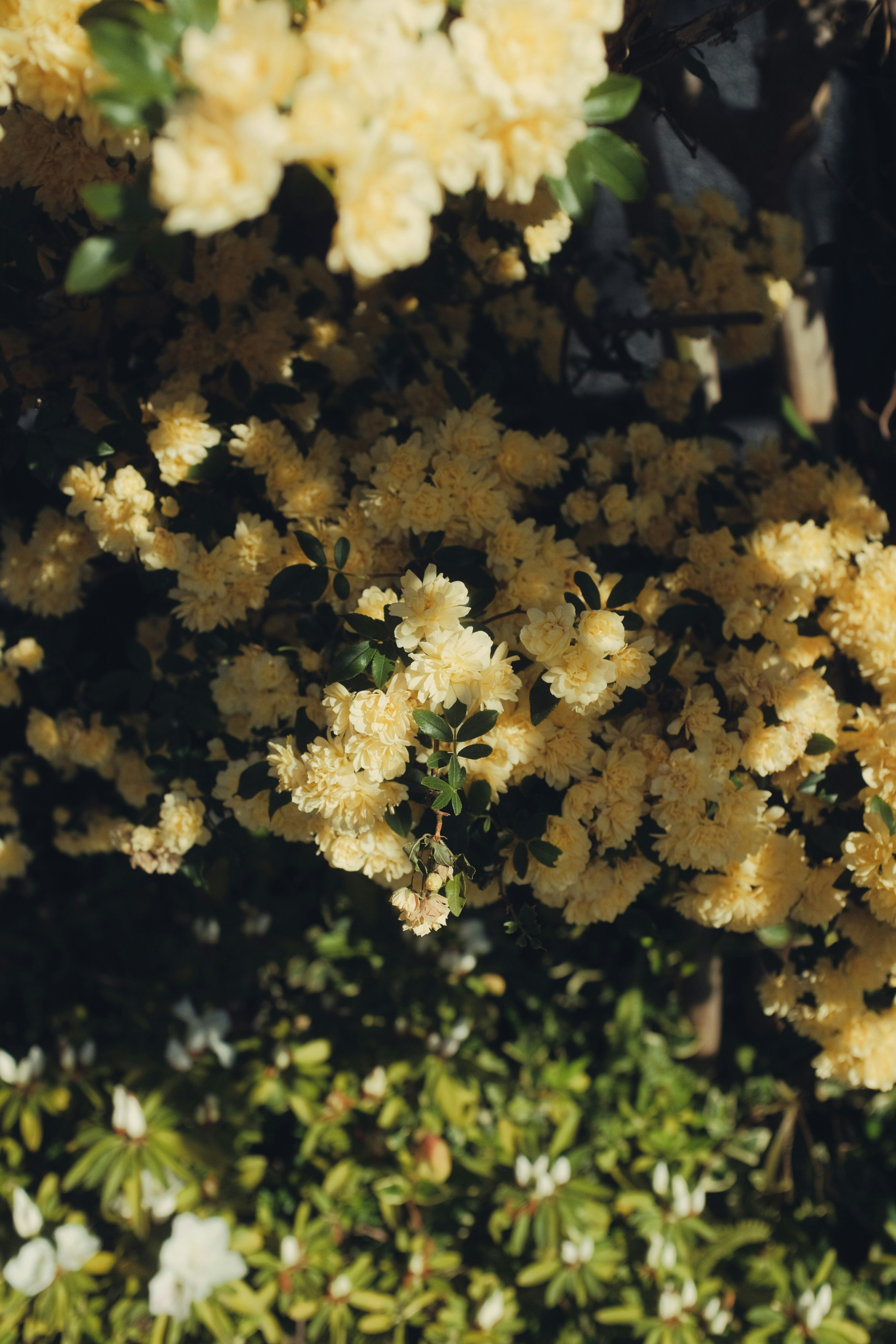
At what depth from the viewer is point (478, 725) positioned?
980 millimetres

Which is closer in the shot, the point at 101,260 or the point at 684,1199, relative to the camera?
the point at 101,260

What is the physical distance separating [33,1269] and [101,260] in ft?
6.30

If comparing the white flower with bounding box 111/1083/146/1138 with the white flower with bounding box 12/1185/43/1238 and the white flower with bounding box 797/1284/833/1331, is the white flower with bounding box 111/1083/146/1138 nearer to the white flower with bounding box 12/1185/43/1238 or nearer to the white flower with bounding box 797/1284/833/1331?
the white flower with bounding box 12/1185/43/1238

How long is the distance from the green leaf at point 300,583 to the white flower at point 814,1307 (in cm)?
187

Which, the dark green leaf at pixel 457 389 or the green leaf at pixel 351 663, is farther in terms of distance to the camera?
the dark green leaf at pixel 457 389

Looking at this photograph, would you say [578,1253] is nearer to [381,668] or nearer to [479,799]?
[479,799]

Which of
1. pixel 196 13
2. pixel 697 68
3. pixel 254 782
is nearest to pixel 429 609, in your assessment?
pixel 254 782

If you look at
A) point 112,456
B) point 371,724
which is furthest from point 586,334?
point 371,724

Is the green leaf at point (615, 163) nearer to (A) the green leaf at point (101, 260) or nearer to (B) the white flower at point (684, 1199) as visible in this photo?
(A) the green leaf at point (101, 260)

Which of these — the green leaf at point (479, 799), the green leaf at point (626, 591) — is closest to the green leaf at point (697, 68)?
the green leaf at point (626, 591)

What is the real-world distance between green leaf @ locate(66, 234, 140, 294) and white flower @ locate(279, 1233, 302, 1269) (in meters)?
1.91

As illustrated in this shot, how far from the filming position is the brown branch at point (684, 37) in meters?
1.12

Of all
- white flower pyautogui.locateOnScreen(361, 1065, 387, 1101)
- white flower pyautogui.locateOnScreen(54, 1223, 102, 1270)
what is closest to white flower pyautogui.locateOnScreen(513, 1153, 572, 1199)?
white flower pyautogui.locateOnScreen(361, 1065, 387, 1101)

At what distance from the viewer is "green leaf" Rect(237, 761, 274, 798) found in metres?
1.19
